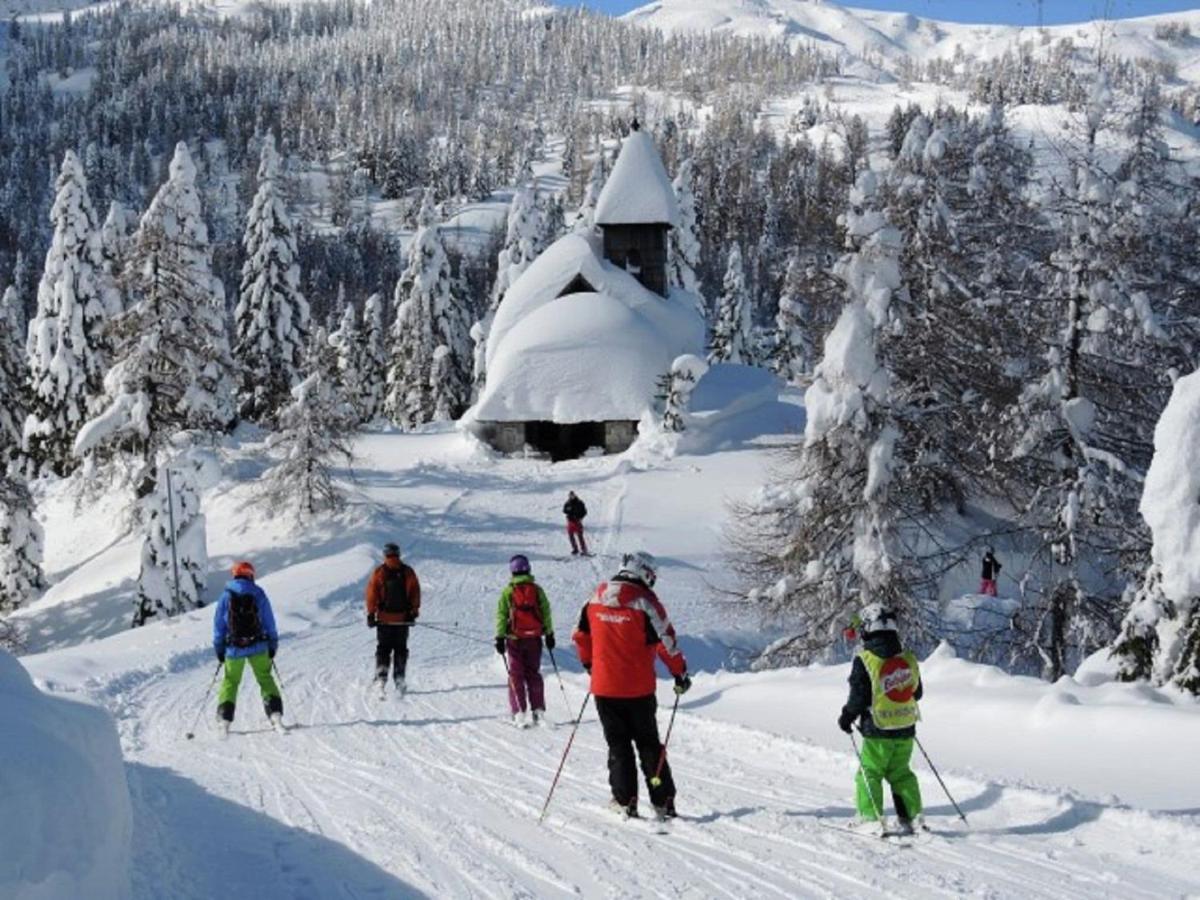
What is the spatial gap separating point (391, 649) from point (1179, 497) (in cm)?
848

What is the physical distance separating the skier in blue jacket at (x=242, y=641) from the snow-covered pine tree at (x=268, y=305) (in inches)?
1358

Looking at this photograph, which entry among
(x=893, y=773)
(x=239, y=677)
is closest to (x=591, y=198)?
(x=239, y=677)

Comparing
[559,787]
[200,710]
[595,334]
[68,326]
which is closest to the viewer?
[559,787]

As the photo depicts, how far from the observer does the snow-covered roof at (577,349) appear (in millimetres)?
35312

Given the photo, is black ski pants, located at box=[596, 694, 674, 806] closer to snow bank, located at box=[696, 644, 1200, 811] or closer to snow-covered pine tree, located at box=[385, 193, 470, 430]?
snow bank, located at box=[696, 644, 1200, 811]

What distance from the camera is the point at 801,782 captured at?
26.3 ft

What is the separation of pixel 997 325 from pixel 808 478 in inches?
186

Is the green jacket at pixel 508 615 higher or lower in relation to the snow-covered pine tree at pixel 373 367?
higher

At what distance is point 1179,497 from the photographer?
8.81 metres

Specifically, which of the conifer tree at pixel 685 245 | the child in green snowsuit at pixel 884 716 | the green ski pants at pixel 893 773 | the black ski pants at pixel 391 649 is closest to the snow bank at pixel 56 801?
the child in green snowsuit at pixel 884 716

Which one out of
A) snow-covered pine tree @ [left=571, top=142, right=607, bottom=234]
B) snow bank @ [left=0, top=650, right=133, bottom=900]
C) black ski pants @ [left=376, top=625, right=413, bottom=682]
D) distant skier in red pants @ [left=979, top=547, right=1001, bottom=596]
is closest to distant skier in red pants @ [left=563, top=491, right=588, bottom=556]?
distant skier in red pants @ [left=979, top=547, right=1001, bottom=596]

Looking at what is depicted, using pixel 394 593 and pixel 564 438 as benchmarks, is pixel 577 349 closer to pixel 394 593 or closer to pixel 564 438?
pixel 564 438

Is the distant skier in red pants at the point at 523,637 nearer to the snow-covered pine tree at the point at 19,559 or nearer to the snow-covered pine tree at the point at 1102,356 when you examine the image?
the snow-covered pine tree at the point at 1102,356

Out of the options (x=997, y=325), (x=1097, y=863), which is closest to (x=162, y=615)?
(x=997, y=325)
